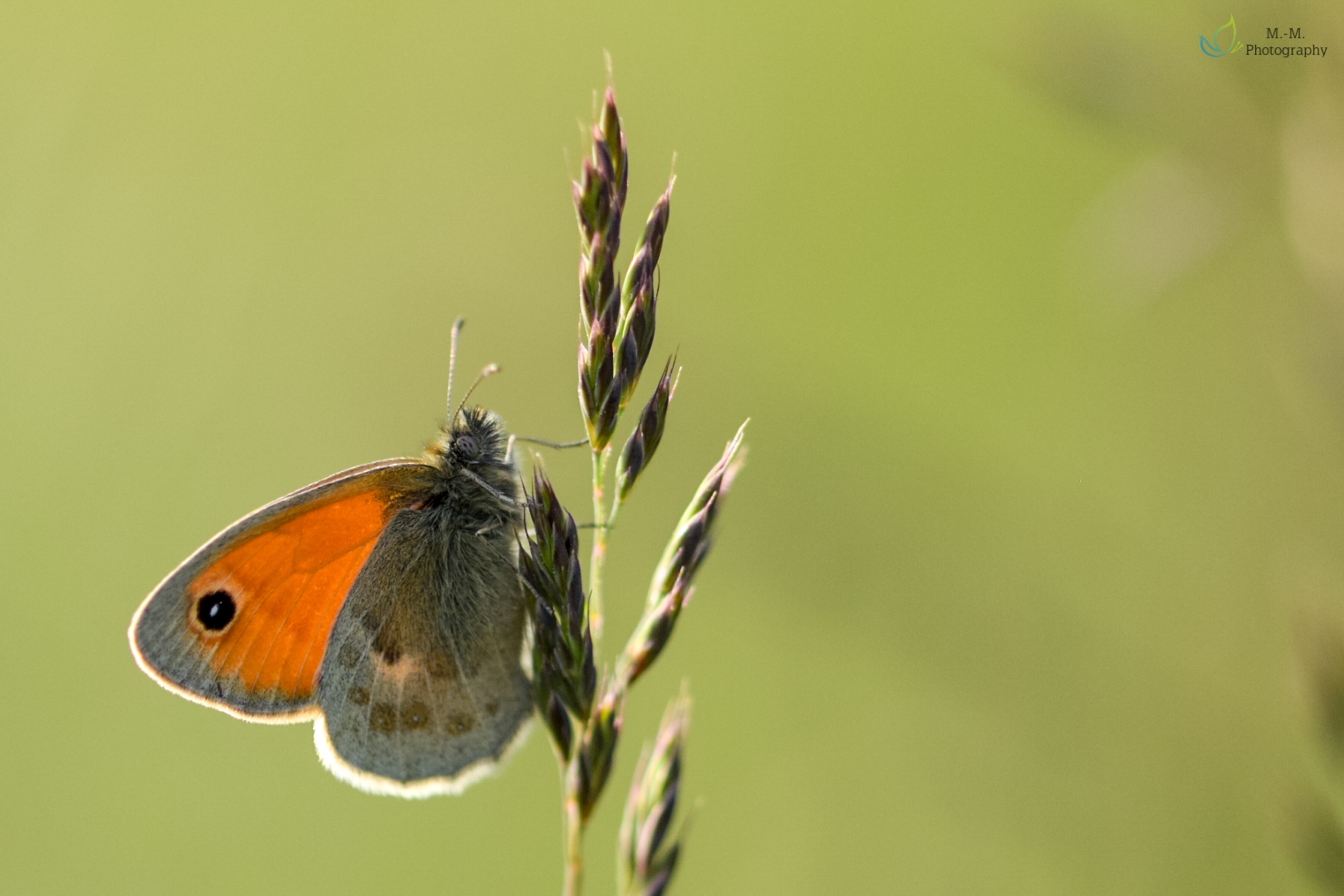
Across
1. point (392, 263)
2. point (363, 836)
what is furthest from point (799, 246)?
point (363, 836)

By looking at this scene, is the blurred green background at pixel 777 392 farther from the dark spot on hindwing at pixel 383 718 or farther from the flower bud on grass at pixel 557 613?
the dark spot on hindwing at pixel 383 718

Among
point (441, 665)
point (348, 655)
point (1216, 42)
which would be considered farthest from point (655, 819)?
point (1216, 42)

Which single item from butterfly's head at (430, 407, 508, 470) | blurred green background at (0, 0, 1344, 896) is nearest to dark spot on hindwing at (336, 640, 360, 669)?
butterfly's head at (430, 407, 508, 470)

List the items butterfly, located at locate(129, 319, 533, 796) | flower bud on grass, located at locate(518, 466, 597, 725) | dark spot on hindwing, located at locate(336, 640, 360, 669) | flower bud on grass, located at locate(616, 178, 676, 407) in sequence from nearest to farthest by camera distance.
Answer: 1. flower bud on grass, located at locate(518, 466, 597, 725)
2. flower bud on grass, located at locate(616, 178, 676, 407)
3. butterfly, located at locate(129, 319, 533, 796)
4. dark spot on hindwing, located at locate(336, 640, 360, 669)

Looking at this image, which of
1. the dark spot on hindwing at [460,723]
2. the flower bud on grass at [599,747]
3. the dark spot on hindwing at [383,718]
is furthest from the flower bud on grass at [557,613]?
the dark spot on hindwing at [383,718]

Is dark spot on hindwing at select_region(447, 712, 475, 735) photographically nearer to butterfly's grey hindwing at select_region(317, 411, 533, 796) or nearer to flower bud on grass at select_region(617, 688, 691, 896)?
butterfly's grey hindwing at select_region(317, 411, 533, 796)

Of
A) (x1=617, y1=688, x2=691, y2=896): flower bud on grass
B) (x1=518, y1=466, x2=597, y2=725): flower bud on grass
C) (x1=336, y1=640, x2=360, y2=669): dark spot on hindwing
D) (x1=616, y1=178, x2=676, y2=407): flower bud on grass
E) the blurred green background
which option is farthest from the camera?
(x1=336, y1=640, x2=360, y2=669): dark spot on hindwing

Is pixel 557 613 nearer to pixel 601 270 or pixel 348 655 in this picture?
pixel 601 270
